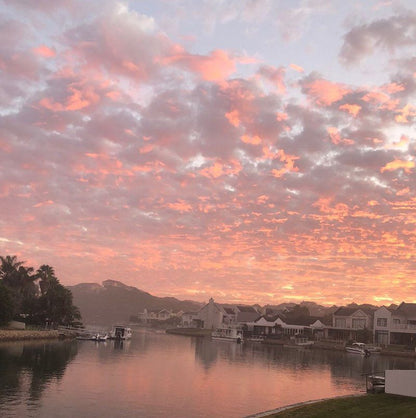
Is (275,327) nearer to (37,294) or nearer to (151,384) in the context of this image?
(37,294)

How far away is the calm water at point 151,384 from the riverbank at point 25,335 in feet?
17.3

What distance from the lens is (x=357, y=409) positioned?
3117cm

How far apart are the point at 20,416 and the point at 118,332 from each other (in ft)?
310

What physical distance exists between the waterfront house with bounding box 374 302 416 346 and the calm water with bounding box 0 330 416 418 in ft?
160

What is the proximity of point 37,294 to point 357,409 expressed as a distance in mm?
102896

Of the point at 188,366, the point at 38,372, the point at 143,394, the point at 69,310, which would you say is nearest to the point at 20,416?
the point at 143,394

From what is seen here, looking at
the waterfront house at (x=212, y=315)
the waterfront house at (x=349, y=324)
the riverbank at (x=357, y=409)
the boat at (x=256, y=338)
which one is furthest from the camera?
the waterfront house at (x=212, y=315)

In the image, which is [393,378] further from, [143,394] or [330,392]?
[143,394]

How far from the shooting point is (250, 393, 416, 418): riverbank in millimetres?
29086

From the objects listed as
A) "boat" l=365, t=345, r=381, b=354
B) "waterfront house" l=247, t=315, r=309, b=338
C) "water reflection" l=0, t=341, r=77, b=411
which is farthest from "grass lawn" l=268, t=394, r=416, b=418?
"waterfront house" l=247, t=315, r=309, b=338

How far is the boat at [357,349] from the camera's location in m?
108

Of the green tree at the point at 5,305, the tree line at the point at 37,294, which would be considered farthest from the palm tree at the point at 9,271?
the green tree at the point at 5,305

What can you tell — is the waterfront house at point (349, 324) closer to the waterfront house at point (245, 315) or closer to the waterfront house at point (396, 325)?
the waterfront house at point (396, 325)

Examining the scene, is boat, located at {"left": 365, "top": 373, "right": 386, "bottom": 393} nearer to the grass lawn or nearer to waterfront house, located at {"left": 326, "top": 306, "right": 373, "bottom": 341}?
the grass lawn
